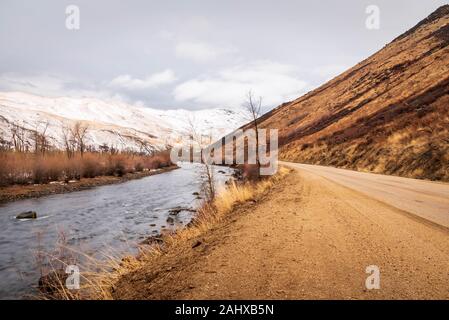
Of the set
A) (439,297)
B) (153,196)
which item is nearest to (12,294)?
(439,297)

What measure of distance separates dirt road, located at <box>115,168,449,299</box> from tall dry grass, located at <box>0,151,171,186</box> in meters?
31.6

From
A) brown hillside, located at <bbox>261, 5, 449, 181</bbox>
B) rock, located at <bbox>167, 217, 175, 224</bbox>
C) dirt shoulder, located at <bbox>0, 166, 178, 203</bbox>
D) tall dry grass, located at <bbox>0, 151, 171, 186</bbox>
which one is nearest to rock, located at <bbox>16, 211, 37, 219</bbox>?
rock, located at <bbox>167, 217, 175, 224</bbox>

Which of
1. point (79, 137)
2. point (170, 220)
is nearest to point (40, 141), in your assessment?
point (79, 137)

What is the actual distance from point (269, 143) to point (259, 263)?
223 feet

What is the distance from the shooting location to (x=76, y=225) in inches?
703

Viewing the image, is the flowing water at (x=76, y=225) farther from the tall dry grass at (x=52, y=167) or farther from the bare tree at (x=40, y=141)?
the bare tree at (x=40, y=141)

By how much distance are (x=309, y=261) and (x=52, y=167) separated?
38.2 m

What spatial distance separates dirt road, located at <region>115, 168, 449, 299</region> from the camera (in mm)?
4301

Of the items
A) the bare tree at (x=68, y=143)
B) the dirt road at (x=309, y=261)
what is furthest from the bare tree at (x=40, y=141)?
the dirt road at (x=309, y=261)

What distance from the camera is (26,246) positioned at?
14.0m

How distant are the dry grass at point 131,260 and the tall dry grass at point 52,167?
26255 mm

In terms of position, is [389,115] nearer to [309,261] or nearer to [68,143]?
[309,261]

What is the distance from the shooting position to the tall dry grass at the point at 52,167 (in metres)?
33.3

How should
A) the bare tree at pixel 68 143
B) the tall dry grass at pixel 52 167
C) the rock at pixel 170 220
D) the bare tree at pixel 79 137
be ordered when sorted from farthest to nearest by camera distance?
the bare tree at pixel 79 137, the bare tree at pixel 68 143, the tall dry grass at pixel 52 167, the rock at pixel 170 220
